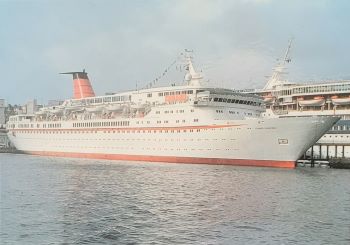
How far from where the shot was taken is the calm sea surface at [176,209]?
18.3 metres

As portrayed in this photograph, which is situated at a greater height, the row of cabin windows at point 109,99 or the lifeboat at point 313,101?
the lifeboat at point 313,101

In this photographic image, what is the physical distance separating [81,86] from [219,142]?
1369 inches

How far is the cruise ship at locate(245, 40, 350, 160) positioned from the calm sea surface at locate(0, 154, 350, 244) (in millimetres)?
20732

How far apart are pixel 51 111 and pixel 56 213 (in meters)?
51.0

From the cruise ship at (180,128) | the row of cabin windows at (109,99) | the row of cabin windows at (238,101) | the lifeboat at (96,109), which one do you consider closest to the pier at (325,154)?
the cruise ship at (180,128)

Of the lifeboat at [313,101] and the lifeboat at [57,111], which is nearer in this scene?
the lifeboat at [57,111]

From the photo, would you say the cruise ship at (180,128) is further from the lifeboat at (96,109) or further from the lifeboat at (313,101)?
the lifeboat at (313,101)

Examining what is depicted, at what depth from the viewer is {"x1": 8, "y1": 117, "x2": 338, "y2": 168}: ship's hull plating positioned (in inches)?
1686

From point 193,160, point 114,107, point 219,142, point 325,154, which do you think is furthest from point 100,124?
point 325,154

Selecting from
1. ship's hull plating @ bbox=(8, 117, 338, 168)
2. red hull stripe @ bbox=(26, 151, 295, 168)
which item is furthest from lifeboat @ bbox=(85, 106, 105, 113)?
red hull stripe @ bbox=(26, 151, 295, 168)

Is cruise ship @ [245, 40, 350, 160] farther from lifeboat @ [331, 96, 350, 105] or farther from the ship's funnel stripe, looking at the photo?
the ship's funnel stripe

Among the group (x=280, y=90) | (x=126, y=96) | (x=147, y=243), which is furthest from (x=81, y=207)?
(x=280, y=90)

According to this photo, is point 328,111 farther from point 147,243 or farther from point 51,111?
point 147,243

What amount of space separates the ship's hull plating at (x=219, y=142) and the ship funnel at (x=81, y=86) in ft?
45.5
